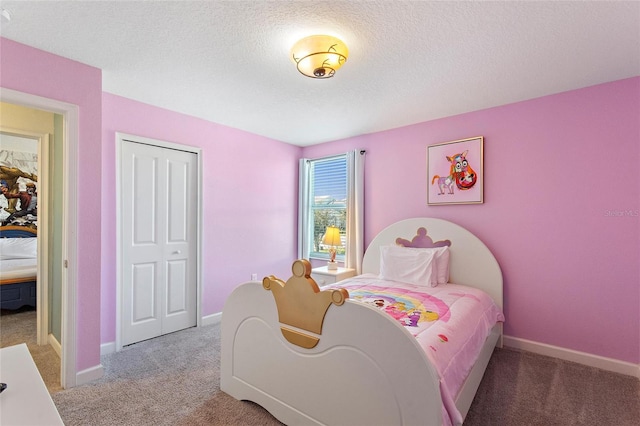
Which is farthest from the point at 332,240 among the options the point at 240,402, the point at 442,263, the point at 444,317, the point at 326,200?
the point at 240,402

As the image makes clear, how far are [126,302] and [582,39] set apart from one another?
4.21 metres

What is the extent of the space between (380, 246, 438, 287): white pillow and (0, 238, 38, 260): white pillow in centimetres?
499

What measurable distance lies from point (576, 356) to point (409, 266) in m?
1.57

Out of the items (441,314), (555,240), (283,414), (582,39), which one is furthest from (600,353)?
(283,414)

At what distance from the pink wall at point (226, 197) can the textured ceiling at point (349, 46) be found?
11.6 inches

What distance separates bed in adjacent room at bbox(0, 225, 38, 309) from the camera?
3.86 meters

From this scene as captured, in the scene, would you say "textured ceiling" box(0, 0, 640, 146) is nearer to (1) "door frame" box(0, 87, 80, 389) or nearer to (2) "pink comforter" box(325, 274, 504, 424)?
(1) "door frame" box(0, 87, 80, 389)

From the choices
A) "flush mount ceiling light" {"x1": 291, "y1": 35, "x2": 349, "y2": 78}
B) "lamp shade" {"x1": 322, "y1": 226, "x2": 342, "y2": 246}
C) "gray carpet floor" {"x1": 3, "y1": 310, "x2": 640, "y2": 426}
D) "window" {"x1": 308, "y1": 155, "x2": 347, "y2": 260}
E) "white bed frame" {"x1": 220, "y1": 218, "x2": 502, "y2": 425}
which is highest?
"flush mount ceiling light" {"x1": 291, "y1": 35, "x2": 349, "y2": 78}

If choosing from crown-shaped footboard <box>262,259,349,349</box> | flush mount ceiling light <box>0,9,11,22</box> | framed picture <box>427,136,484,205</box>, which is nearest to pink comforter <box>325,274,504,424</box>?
crown-shaped footboard <box>262,259,349,349</box>

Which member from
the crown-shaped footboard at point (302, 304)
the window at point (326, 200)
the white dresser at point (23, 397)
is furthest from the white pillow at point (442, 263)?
the white dresser at point (23, 397)

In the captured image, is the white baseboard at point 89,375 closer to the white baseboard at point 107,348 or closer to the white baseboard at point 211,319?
the white baseboard at point 107,348

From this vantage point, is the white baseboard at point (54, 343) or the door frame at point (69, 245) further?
the white baseboard at point (54, 343)

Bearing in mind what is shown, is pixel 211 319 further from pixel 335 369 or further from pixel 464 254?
pixel 464 254

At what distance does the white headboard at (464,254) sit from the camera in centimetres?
298
